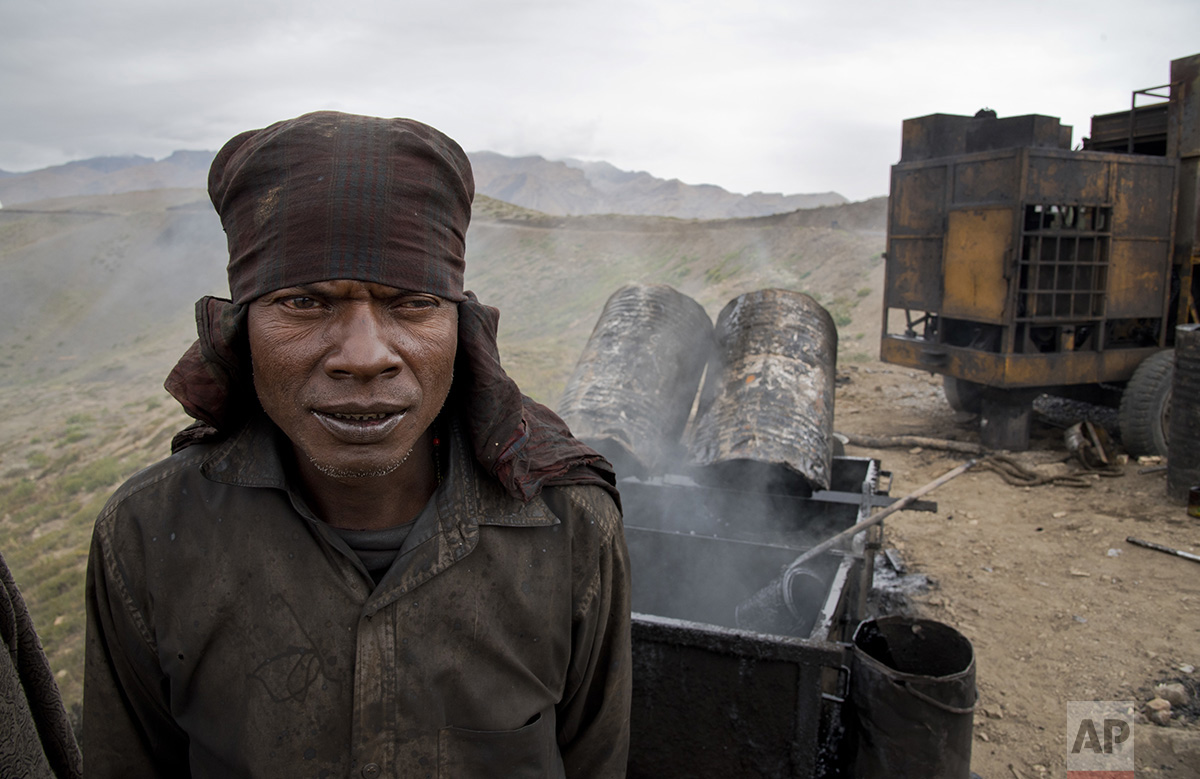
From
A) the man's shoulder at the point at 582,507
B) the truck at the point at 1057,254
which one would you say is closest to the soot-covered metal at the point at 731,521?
the man's shoulder at the point at 582,507

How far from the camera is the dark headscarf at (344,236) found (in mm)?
1129

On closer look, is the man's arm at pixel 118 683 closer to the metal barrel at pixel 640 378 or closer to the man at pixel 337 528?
the man at pixel 337 528

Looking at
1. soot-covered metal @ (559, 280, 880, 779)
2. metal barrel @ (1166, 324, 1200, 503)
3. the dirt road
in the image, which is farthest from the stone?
metal barrel @ (1166, 324, 1200, 503)

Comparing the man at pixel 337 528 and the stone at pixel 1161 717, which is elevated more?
the man at pixel 337 528

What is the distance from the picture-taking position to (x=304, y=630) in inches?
47.2

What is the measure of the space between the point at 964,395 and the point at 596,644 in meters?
8.53

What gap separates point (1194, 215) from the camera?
22.9 ft

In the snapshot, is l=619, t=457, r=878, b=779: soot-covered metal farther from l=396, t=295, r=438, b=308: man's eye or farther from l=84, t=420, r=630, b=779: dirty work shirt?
l=396, t=295, r=438, b=308: man's eye

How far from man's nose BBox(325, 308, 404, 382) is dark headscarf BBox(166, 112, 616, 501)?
0.07 metres

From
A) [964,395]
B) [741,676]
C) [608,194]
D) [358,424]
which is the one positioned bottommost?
[741,676]

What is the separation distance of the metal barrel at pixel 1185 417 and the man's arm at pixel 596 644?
20.6ft

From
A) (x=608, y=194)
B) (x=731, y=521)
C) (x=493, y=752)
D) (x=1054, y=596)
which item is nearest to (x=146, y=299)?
(x=731, y=521)

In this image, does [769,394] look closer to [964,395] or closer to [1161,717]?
[1161,717]

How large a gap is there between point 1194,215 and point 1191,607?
14.8 feet
